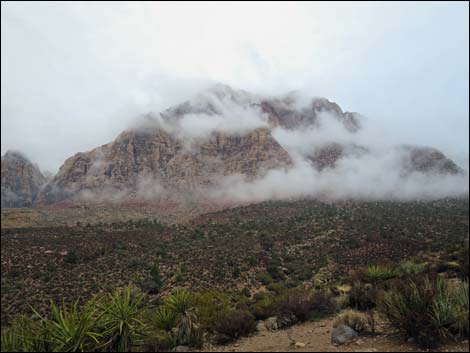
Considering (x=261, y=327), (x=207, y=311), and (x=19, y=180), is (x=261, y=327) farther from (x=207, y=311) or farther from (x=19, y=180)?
(x=19, y=180)

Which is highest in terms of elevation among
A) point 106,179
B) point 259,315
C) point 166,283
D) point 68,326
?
point 106,179

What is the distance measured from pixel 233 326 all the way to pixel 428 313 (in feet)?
16.3

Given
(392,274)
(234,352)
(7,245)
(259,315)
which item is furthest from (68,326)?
(7,245)

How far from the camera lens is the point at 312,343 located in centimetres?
703

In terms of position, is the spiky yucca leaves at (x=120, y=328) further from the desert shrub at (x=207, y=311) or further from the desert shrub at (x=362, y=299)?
the desert shrub at (x=362, y=299)

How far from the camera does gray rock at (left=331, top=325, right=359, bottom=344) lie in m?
6.63

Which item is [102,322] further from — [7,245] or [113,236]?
[113,236]

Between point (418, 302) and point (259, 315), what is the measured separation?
18.1ft

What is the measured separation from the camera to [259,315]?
34.0 ft

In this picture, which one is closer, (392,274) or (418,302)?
(418,302)

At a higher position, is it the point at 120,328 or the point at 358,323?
the point at 120,328

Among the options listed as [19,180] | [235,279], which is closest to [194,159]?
[19,180]

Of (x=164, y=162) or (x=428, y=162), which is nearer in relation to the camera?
(x=428, y=162)

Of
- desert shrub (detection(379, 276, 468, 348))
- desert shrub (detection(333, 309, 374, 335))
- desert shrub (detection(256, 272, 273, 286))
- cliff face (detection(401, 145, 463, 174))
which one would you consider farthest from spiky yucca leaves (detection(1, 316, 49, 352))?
cliff face (detection(401, 145, 463, 174))
